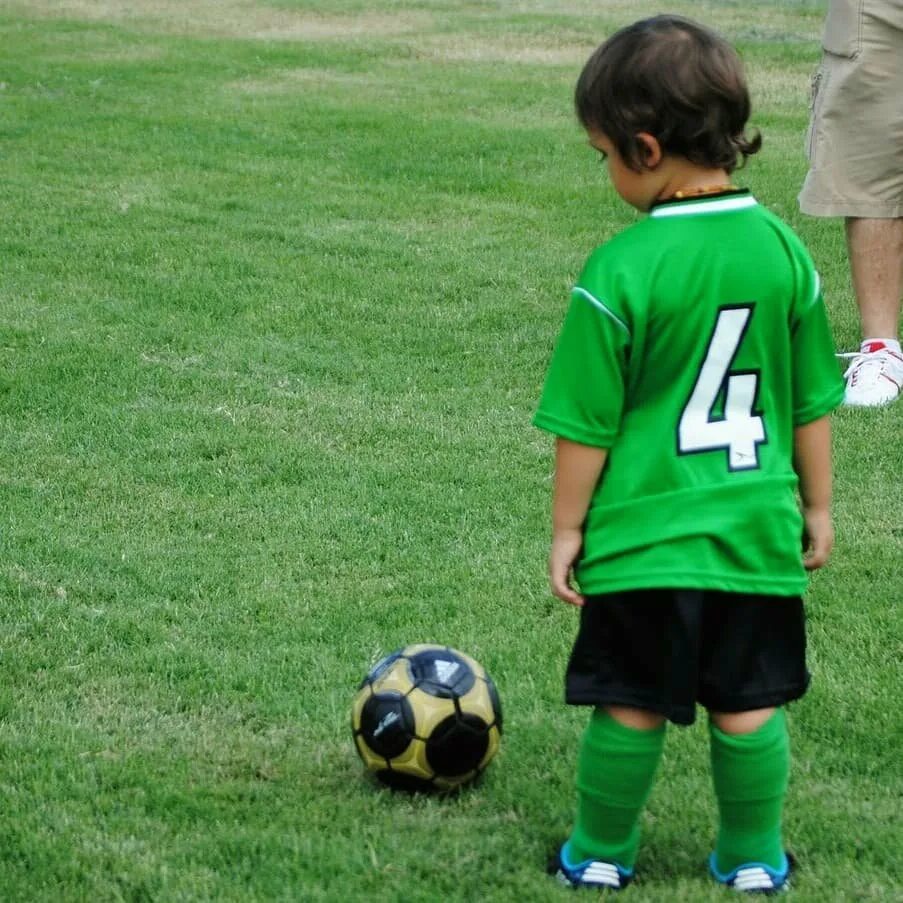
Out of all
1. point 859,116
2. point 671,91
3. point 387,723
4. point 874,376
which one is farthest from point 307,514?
point 859,116

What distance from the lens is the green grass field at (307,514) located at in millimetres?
3379

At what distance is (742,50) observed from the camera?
52.0 feet

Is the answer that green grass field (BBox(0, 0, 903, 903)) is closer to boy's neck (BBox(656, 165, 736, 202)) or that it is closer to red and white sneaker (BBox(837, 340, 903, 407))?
red and white sneaker (BBox(837, 340, 903, 407))

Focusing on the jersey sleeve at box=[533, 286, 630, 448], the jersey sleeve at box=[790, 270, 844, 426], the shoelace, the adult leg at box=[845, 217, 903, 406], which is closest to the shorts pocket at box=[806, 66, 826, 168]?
the adult leg at box=[845, 217, 903, 406]

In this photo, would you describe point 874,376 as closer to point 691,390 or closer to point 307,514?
point 307,514

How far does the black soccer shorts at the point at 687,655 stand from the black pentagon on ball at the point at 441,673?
26.7 inches

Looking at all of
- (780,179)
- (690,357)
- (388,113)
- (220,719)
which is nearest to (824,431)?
(690,357)

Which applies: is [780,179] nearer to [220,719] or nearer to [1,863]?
[220,719]

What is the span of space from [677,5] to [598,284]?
58.5 feet

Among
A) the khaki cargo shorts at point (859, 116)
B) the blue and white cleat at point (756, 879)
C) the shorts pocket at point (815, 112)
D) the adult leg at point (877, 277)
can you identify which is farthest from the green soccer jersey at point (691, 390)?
the shorts pocket at point (815, 112)

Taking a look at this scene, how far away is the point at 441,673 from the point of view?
366cm

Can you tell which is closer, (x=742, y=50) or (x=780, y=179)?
(x=780, y=179)

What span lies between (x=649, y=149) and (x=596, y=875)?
1.41 metres

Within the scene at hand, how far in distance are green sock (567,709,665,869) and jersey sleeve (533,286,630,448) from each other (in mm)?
566
